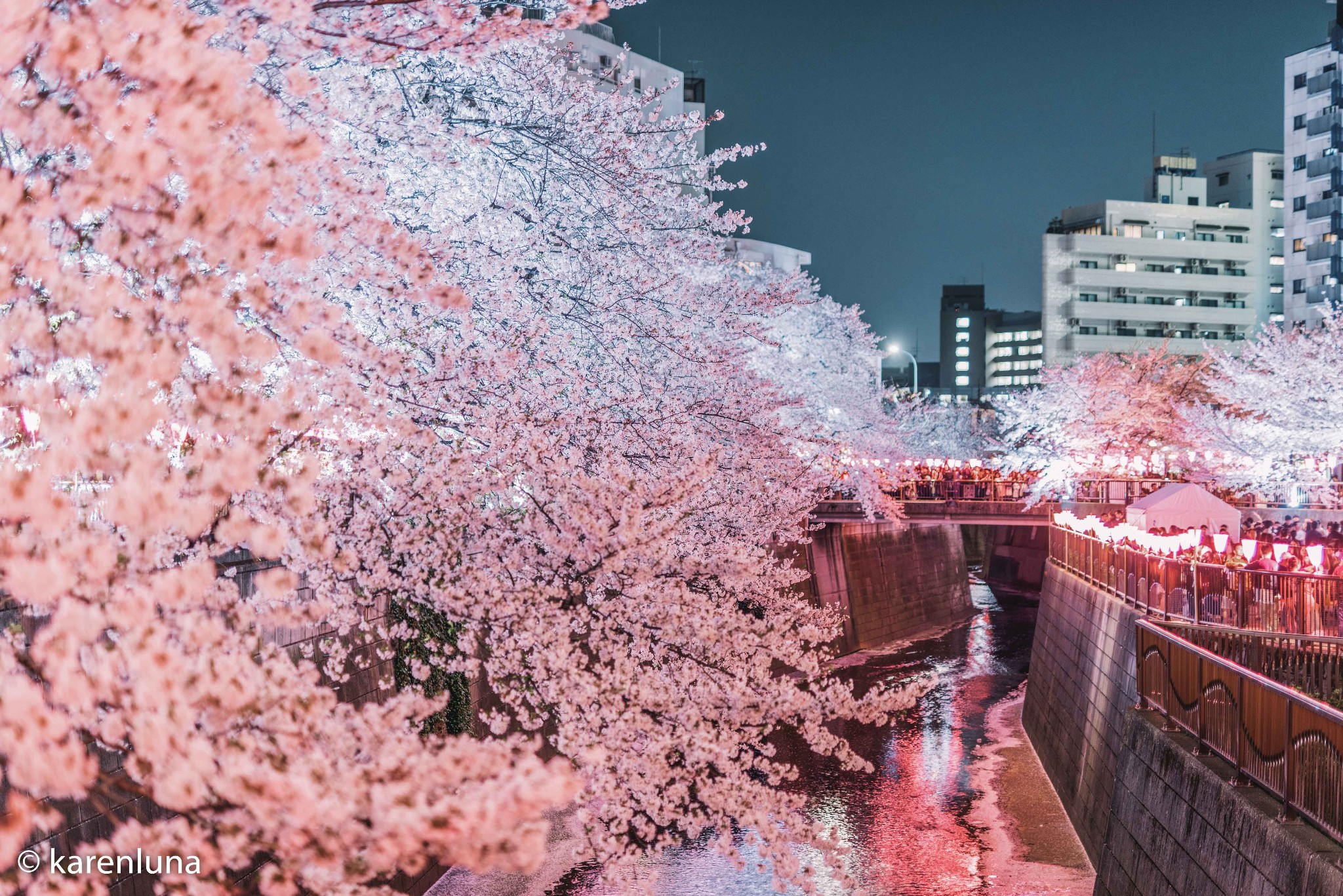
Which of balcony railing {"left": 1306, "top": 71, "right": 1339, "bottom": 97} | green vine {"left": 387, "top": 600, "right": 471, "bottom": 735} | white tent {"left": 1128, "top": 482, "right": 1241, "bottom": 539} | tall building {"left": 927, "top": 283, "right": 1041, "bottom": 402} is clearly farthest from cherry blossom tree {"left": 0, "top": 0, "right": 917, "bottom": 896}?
tall building {"left": 927, "top": 283, "right": 1041, "bottom": 402}

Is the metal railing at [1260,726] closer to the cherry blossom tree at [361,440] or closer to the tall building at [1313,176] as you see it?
the cherry blossom tree at [361,440]

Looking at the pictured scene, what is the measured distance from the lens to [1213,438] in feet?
126

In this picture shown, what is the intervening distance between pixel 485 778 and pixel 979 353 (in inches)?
6579

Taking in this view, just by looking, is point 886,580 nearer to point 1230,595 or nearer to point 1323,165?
point 1230,595

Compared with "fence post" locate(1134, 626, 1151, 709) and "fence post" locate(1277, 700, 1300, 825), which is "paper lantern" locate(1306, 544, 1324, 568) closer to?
"fence post" locate(1134, 626, 1151, 709)

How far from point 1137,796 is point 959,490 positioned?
29.8m

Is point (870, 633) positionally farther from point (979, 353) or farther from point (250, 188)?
point (979, 353)

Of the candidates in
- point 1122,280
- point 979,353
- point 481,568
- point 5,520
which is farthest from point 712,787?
Answer: point 979,353

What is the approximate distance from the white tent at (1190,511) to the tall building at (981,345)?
111 m

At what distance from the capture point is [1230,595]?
14469 mm

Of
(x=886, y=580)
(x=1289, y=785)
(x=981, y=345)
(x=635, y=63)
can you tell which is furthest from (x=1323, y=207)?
(x=981, y=345)

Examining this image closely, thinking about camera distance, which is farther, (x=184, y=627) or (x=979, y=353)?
(x=979, y=353)

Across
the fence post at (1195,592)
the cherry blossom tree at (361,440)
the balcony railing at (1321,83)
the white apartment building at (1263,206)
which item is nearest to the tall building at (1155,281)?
the white apartment building at (1263,206)

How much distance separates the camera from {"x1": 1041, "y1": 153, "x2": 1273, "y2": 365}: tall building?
90500mm
